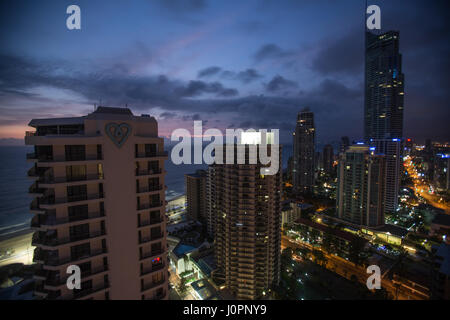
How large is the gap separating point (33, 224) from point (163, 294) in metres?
5.63

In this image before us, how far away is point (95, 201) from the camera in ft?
22.2

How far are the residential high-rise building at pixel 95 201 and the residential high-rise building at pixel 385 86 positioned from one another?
74.0 meters

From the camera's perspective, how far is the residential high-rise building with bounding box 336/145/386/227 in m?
30.0

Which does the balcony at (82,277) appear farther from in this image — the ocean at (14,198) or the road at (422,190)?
Answer: the road at (422,190)

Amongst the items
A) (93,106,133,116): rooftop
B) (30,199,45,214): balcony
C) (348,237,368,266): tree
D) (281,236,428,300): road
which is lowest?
(281,236,428,300): road

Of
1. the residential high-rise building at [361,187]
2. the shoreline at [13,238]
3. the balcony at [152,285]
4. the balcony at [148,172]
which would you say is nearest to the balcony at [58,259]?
the balcony at [152,285]

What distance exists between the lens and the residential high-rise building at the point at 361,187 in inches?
1181

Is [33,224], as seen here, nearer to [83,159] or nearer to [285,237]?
[83,159]

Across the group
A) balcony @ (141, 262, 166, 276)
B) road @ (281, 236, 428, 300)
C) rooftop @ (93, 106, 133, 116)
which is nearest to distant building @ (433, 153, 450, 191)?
road @ (281, 236, 428, 300)

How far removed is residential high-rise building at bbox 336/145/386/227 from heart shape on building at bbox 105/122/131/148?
1392 inches

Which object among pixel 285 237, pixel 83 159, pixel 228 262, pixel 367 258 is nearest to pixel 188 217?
pixel 285 237

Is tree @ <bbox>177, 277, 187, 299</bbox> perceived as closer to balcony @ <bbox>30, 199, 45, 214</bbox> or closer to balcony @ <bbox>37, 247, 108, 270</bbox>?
balcony @ <bbox>37, 247, 108, 270</bbox>

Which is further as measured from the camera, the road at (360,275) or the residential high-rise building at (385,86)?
the residential high-rise building at (385,86)

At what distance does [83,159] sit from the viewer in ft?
21.7
